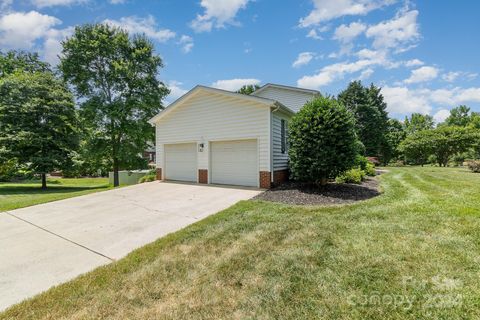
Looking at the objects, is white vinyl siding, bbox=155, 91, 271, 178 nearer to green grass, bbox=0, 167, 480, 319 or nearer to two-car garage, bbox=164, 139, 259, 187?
two-car garage, bbox=164, 139, 259, 187

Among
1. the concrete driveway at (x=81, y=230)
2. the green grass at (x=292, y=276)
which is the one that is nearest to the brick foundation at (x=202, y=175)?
the concrete driveway at (x=81, y=230)

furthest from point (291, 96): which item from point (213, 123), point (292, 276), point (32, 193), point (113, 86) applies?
point (32, 193)

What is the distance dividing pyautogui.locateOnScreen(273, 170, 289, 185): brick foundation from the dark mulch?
0.41 m

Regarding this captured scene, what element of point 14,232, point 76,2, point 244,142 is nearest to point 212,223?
point 14,232

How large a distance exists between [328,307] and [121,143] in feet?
60.0

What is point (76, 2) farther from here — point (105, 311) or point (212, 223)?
point (105, 311)

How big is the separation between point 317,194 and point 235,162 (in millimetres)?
3937

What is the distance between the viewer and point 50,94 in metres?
16.0

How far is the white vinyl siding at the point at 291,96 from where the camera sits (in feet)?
49.5

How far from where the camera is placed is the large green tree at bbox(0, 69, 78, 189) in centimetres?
1501

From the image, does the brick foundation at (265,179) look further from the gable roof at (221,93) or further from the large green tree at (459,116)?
the large green tree at (459,116)

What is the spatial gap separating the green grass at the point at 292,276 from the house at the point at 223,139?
5.03 m

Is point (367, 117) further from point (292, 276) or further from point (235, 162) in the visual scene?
point (292, 276)

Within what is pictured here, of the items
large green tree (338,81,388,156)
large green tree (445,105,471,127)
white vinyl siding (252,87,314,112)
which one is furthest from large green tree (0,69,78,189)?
large green tree (445,105,471,127)
